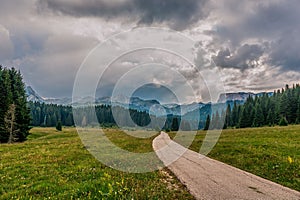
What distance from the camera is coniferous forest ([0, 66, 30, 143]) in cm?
4950

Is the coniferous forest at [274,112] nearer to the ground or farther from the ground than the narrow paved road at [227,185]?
farther from the ground

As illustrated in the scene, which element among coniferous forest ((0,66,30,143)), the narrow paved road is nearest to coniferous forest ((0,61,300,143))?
coniferous forest ((0,66,30,143))

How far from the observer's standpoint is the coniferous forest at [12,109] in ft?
162

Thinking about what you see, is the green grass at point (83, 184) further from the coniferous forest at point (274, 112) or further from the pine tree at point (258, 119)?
the pine tree at point (258, 119)

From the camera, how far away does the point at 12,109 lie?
4788cm

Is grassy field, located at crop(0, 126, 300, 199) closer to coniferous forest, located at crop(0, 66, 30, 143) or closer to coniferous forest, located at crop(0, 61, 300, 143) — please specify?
coniferous forest, located at crop(0, 61, 300, 143)

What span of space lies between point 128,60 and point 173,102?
5145 millimetres

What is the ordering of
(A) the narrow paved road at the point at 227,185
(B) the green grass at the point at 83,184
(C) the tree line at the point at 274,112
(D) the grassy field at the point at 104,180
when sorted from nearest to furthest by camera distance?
(B) the green grass at the point at 83,184, (D) the grassy field at the point at 104,180, (A) the narrow paved road at the point at 227,185, (C) the tree line at the point at 274,112

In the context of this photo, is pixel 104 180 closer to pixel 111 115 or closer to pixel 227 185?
pixel 227 185

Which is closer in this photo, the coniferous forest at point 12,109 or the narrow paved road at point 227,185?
the narrow paved road at point 227,185

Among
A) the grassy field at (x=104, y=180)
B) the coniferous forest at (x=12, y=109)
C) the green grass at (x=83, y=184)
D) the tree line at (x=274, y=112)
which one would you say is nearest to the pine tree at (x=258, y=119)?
the tree line at (x=274, y=112)

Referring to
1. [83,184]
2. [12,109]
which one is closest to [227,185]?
[83,184]

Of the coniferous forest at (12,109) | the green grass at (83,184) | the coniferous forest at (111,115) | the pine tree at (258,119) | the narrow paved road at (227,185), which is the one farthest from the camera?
the pine tree at (258,119)

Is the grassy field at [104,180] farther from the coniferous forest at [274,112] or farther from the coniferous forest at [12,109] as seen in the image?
the coniferous forest at [274,112]
